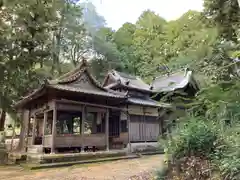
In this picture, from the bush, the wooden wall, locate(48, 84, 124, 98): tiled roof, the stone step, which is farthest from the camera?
the wooden wall

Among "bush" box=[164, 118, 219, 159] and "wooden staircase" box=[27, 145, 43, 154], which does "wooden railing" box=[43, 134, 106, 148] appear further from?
"bush" box=[164, 118, 219, 159]

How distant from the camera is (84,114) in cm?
1288

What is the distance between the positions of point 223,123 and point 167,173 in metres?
1.99

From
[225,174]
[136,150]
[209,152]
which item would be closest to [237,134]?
[225,174]

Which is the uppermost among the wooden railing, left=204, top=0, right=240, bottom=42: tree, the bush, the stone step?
left=204, top=0, right=240, bottom=42: tree

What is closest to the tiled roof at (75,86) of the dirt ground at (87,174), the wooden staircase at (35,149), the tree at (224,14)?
the wooden staircase at (35,149)

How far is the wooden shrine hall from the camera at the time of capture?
11.9 metres

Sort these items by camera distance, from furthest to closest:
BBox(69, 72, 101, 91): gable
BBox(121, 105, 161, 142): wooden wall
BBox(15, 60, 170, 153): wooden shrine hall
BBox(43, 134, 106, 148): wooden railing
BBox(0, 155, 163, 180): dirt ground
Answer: BBox(121, 105, 161, 142): wooden wall, BBox(69, 72, 101, 91): gable, BBox(15, 60, 170, 153): wooden shrine hall, BBox(43, 134, 106, 148): wooden railing, BBox(0, 155, 163, 180): dirt ground

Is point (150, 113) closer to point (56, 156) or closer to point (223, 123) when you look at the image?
point (56, 156)

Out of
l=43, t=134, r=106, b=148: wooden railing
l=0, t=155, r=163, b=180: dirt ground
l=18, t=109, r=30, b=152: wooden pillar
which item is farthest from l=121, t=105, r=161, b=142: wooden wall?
l=18, t=109, r=30, b=152: wooden pillar

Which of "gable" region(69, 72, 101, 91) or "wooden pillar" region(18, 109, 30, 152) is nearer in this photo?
"gable" region(69, 72, 101, 91)

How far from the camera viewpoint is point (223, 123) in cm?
412

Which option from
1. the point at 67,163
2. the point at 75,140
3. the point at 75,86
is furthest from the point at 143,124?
the point at 67,163

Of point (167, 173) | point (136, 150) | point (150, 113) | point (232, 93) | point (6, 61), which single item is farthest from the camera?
point (150, 113)
